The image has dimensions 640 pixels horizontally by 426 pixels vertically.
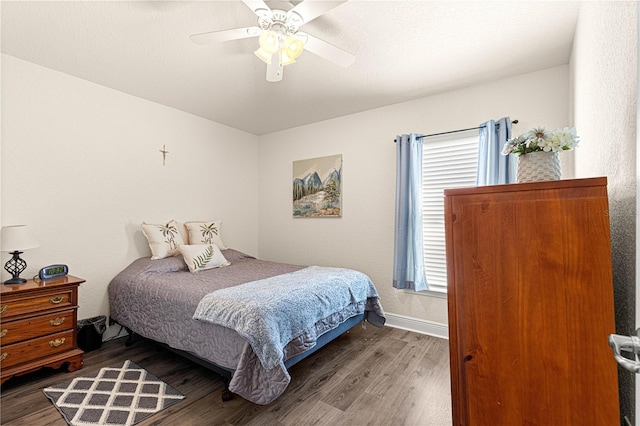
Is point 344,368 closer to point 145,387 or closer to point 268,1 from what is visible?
point 145,387

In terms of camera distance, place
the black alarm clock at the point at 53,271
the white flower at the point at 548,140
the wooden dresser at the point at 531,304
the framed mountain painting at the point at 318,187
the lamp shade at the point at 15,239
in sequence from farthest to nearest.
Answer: the framed mountain painting at the point at 318,187
the black alarm clock at the point at 53,271
the lamp shade at the point at 15,239
the white flower at the point at 548,140
the wooden dresser at the point at 531,304

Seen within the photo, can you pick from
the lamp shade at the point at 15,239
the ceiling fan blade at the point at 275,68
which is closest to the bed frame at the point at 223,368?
the lamp shade at the point at 15,239

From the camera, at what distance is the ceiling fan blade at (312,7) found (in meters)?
1.55

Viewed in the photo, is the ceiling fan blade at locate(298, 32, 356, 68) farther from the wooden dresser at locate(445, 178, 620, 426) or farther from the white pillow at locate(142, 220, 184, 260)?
the white pillow at locate(142, 220, 184, 260)

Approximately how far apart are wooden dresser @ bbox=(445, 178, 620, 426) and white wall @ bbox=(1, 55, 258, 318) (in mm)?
3372

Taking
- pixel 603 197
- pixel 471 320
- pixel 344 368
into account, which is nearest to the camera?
pixel 603 197

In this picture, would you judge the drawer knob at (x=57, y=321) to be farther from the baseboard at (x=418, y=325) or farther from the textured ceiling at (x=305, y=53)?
the baseboard at (x=418, y=325)

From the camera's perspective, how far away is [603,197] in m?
0.84

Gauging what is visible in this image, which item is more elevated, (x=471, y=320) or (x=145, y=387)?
(x=471, y=320)

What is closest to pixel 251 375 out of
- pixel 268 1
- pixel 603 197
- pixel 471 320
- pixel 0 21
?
pixel 471 320

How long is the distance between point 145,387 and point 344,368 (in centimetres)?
153

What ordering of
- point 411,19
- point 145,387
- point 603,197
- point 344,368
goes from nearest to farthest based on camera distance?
1. point 603,197
2. point 411,19
3. point 145,387
4. point 344,368

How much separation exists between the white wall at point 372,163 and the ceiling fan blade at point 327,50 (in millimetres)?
1582

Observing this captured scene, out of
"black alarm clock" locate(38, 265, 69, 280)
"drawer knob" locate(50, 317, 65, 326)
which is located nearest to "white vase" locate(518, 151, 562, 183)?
"drawer knob" locate(50, 317, 65, 326)
